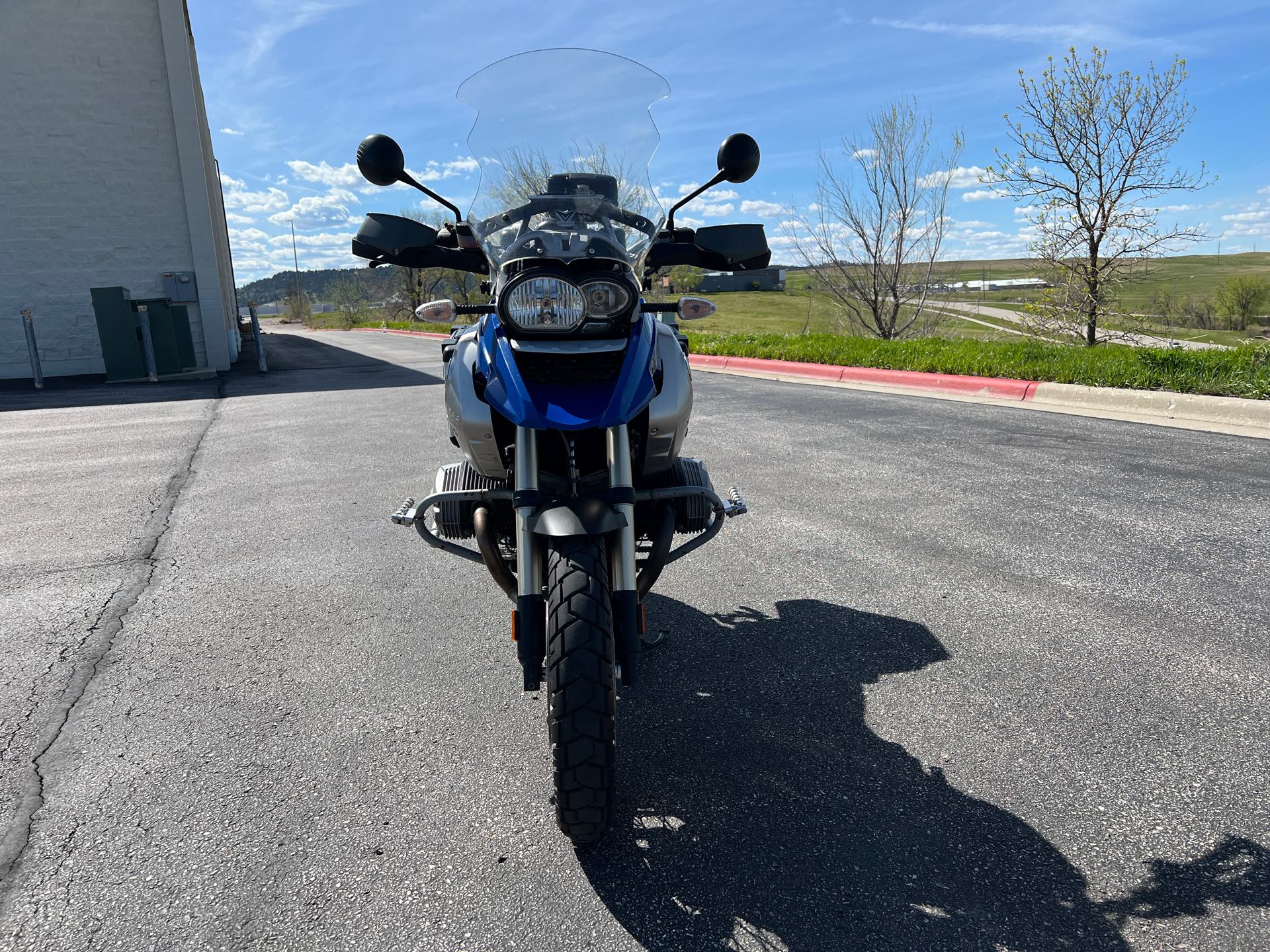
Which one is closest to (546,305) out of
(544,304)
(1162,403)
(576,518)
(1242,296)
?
(544,304)

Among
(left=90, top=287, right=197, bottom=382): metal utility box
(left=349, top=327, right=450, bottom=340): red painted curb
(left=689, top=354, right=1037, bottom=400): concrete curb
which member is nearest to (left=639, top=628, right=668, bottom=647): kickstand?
(left=689, top=354, right=1037, bottom=400): concrete curb

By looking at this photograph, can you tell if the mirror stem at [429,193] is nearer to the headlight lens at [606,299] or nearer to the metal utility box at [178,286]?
the headlight lens at [606,299]

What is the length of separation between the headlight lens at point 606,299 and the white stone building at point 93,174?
696 inches

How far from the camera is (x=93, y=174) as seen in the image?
56.8 ft

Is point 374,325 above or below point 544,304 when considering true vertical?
below

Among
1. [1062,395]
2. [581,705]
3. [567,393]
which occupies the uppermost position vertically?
[567,393]

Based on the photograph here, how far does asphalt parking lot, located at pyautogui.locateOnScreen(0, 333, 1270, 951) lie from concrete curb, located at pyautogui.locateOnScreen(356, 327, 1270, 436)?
2.27 m

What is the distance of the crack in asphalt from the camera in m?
2.37

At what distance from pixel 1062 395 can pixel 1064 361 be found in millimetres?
932

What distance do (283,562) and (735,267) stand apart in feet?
10.3

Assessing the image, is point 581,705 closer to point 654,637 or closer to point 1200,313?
point 654,637

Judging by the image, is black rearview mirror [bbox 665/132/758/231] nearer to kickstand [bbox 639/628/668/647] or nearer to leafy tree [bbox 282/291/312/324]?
kickstand [bbox 639/628/668/647]

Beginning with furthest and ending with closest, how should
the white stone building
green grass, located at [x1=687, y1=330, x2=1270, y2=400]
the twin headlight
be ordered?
the white stone building < green grass, located at [x1=687, y1=330, x2=1270, y2=400] < the twin headlight

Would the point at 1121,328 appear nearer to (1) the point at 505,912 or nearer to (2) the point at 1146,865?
(2) the point at 1146,865
